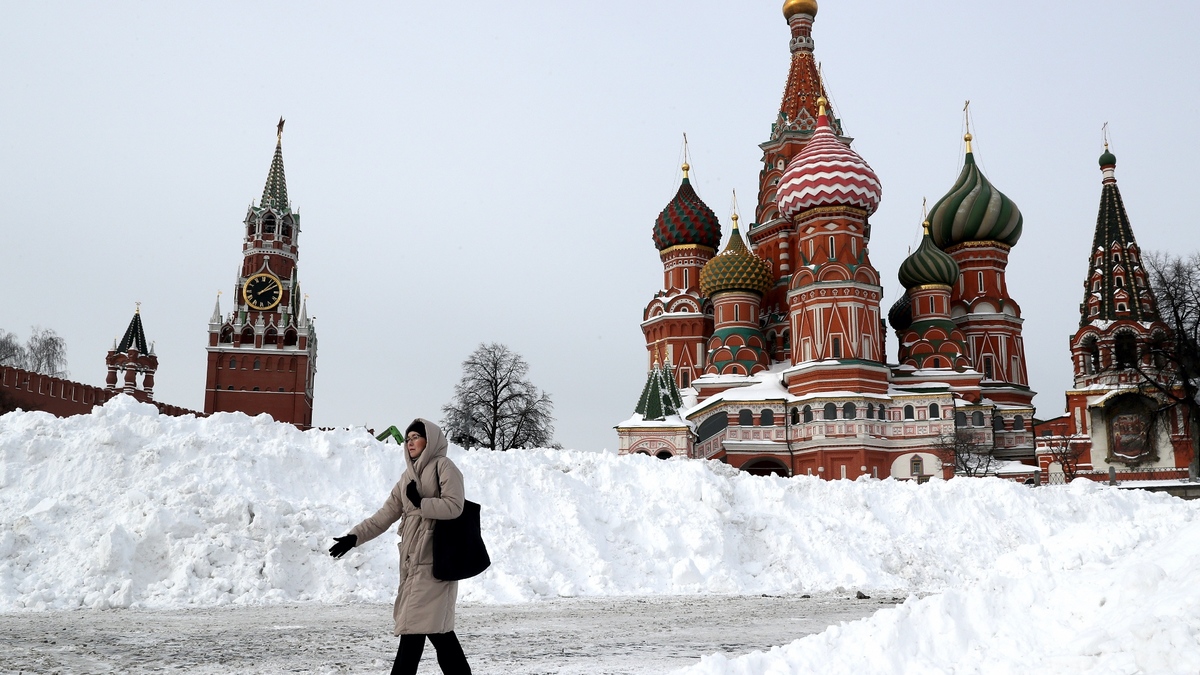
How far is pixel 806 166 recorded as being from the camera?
44969mm

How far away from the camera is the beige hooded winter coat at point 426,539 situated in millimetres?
5371

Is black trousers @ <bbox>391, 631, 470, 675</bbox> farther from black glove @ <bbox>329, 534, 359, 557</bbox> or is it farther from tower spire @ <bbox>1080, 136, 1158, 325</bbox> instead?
tower spire @ <bbox>1080, 136, 1158, 325</bbox>

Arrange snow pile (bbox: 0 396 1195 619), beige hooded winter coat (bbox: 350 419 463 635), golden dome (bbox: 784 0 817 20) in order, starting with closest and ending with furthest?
beige hooded winter coat (bbox: 350 419 463 635) → snow pile (bbox: 0 396 1195 619) → golden dome (bbox: 784 0 817 20)

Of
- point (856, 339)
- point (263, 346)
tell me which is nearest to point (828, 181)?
A: point (856, 339)

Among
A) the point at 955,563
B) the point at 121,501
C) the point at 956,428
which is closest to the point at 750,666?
the point at 121,501

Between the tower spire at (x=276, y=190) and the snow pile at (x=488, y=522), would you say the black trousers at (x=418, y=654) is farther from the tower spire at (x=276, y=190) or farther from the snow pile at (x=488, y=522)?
the tower spire at (x=276, y=190)

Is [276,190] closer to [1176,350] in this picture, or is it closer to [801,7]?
[801,7]

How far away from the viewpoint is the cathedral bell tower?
61906 mm

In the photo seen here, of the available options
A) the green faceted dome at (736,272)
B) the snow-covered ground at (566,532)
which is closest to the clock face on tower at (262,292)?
the green faceted dome at (736,272)

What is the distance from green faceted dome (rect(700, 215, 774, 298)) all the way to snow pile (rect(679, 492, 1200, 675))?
4116 cm

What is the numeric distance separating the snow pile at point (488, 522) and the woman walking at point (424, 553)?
7.31m

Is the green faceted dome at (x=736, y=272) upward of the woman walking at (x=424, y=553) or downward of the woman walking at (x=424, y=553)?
upward

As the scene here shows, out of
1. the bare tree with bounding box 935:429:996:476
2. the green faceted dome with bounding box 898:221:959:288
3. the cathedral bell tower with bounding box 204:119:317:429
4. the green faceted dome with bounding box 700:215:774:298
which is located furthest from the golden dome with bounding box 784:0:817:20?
the cathedral bell tower with bounding box 204:119:317:429

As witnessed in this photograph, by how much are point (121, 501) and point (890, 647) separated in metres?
11.7
